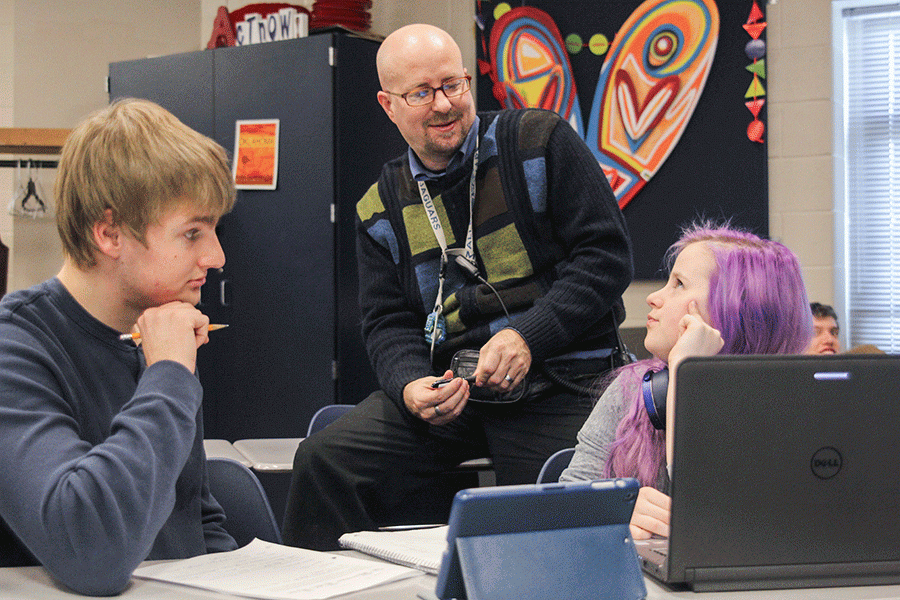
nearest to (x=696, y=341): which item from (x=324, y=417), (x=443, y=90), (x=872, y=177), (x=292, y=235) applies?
(x=443, y=90)

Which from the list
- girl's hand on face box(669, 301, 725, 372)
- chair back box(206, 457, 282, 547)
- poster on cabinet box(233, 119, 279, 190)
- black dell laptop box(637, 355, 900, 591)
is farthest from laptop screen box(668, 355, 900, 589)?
poster on cabinet box(233, 119, 279, 190)

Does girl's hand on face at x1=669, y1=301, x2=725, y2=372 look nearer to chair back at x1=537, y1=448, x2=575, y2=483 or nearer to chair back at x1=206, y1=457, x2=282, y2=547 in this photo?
chair back at x1=537, y1=448, x2=575, y2=483

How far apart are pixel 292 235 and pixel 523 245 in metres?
2.02

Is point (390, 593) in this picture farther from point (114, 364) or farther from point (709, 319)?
point (709, 319)

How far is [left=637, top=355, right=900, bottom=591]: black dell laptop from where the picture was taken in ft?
2.72

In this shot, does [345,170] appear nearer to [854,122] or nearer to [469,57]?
[469,57]

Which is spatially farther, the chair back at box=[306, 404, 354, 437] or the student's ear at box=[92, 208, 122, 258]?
the chair back at box=[306, 404, 354, 437]

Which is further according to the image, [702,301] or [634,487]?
[702,301]

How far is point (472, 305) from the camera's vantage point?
6.83ft

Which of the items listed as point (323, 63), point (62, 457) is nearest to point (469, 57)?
point (323, 63)

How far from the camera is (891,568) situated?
88cm

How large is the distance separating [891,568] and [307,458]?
1.42 m

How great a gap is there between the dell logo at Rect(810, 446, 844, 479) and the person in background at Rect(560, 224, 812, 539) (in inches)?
21.1

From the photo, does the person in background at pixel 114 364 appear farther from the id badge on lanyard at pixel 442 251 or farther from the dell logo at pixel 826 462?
the id badge on lanyard at pixel 442 251
